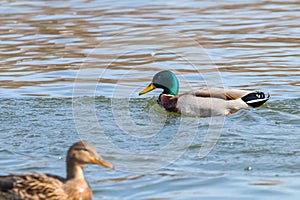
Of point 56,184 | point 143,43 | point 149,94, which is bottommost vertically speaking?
point 149,94

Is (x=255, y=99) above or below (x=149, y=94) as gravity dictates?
above

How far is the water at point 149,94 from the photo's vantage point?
9.20 meters

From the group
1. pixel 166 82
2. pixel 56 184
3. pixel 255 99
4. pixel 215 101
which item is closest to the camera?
pixel 56 184

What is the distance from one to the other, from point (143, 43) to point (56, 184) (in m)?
9.34

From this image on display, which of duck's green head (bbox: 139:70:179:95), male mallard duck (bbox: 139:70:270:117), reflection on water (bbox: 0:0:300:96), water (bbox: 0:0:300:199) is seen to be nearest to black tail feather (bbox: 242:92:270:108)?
male mallard duck (bbox: 139:70:270:117)

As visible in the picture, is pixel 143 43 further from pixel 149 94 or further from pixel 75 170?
pixel 75 170

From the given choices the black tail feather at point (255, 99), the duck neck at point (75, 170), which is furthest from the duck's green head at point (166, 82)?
the duck neck at point (75, 170)

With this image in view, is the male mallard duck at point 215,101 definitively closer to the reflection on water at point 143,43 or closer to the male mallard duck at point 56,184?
the reflection on water at point 143,43

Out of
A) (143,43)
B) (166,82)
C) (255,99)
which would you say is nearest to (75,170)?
(255,99)

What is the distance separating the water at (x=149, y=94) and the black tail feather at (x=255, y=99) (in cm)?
11

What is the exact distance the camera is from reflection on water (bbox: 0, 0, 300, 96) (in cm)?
1465

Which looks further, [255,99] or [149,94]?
[149,94]

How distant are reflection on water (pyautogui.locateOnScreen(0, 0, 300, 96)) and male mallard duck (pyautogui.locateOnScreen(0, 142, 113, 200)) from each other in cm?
537

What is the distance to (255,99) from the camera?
12391mm
